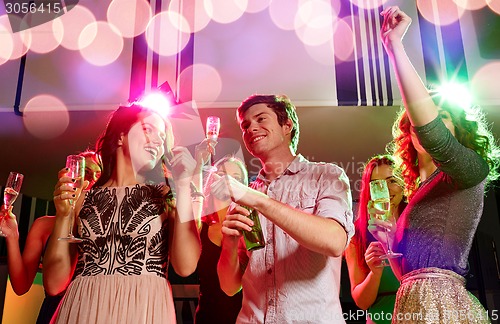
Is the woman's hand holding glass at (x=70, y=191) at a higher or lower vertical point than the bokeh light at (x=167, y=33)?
lower

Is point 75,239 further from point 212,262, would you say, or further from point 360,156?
point 360,156

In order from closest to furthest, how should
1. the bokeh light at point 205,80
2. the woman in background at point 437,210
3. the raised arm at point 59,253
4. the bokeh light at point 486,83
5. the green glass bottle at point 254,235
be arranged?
the woman in background at point 437,210 < the green glass bottle at point 254,235 < the raised arm at point 59,253 < the bokeh light at point 486,83 < the bokeh light at point 205,80

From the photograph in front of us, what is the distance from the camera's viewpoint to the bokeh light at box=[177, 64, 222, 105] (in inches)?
139

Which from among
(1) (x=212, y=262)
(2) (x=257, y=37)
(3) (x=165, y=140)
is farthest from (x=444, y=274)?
(2) (x=257, y=37)

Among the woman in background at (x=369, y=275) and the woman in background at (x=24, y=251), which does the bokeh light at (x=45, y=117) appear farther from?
the woman in background at (x=369, y=275)

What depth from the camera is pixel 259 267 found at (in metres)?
1.39

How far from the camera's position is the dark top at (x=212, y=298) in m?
2.17

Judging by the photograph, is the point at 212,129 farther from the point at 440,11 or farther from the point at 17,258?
the point at 440,11

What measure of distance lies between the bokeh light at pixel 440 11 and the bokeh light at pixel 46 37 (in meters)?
2.86

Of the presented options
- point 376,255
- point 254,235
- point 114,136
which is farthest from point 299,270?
point 114,136

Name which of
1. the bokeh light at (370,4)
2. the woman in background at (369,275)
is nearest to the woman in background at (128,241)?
the woman in background at (369,275)

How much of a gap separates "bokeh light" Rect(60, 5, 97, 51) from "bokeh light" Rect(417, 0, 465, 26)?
8.51 ft

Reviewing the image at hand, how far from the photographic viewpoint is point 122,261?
1.51m

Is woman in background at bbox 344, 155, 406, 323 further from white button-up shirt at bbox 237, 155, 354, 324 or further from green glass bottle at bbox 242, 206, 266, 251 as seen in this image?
green glass bottle at bbox 242, 206, 266, 251
